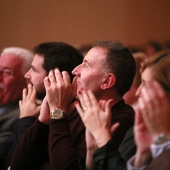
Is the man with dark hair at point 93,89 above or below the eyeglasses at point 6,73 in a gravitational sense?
above

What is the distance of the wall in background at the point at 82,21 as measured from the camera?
5234mm

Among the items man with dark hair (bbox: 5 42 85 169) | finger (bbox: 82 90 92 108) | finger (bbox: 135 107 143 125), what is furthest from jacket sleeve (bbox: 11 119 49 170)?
finger (bbox: 135 107 143 125)

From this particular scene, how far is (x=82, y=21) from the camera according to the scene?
5.50m

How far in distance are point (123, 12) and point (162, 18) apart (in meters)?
0.60

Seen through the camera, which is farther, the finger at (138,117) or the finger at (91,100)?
the finger at (91,100)

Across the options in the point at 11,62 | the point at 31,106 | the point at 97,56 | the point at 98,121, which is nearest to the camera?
the point at 98,121

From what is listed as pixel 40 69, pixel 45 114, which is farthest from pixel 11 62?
pixel 45 114

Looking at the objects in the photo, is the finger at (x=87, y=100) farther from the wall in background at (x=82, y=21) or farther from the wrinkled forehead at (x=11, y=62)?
the wall in background at (x=82, y=21)

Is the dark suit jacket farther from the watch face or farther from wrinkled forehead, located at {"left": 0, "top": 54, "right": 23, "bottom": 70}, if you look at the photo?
the watch face

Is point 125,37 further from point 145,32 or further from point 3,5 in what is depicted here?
point 3,5

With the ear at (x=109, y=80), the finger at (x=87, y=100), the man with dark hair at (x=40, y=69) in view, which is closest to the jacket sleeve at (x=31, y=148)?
the man with dark hair at (x=40, y=69)

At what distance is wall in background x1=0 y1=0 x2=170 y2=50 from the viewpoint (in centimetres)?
523

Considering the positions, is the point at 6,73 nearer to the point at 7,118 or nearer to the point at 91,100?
the point at 7,118

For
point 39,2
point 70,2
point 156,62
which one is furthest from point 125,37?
point 156,62
